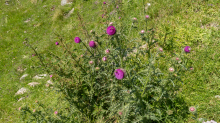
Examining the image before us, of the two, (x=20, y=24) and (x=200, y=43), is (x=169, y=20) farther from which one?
(x=20, y=24)

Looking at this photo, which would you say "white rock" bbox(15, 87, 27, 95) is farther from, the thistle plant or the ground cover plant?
the thistle plant

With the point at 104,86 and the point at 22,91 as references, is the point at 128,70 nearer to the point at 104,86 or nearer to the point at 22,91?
the point at 104,86

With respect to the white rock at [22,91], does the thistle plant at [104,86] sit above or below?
below

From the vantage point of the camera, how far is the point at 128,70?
176 cm

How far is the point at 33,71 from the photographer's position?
539 centimetres

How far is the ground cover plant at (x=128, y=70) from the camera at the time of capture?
6.75ft

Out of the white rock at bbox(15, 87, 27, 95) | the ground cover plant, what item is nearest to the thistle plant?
the ground cover plant

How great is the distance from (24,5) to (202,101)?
1203 cm

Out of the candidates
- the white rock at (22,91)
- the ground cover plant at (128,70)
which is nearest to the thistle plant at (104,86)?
the ground cover plant at (128,70)

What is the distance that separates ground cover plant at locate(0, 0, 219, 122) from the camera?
2057mm

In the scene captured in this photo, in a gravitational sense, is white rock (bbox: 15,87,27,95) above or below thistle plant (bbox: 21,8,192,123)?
above

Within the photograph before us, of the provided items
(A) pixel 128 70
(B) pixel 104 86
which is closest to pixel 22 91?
(B) pixel 104 86

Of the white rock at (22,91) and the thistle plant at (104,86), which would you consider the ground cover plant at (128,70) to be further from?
the white rock at (22,91)

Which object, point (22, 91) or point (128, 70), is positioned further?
point (22, 91)
